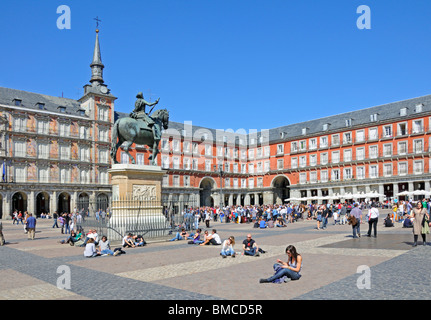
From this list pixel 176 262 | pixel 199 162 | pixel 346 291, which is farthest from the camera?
pixel 199 162

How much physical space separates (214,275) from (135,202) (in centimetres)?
763

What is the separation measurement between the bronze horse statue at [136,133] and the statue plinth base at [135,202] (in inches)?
23.4

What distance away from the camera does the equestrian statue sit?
16.0 metres

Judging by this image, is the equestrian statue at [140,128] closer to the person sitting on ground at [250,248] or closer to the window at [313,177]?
the person sitting on ground at [250,248]

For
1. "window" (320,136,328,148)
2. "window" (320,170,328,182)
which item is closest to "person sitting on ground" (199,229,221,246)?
"window" (320,170,328,182)

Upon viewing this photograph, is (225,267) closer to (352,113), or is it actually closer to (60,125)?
(60,125)

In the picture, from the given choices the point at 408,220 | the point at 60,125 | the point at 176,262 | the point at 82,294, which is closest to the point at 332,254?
the point at 176,262

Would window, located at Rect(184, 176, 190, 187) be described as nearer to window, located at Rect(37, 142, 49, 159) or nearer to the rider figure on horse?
window, located at Rect(37, 142, 49, 159)

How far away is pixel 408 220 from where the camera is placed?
1977 cm

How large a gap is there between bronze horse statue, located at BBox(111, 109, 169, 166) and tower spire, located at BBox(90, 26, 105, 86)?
44808mm

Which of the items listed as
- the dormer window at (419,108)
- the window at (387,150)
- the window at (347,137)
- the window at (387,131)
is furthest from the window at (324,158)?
the dormer window at (419,108)

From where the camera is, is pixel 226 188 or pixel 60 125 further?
pixel 226 188

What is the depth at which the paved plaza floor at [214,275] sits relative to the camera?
6.61 m

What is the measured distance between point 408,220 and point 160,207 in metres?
13.0
